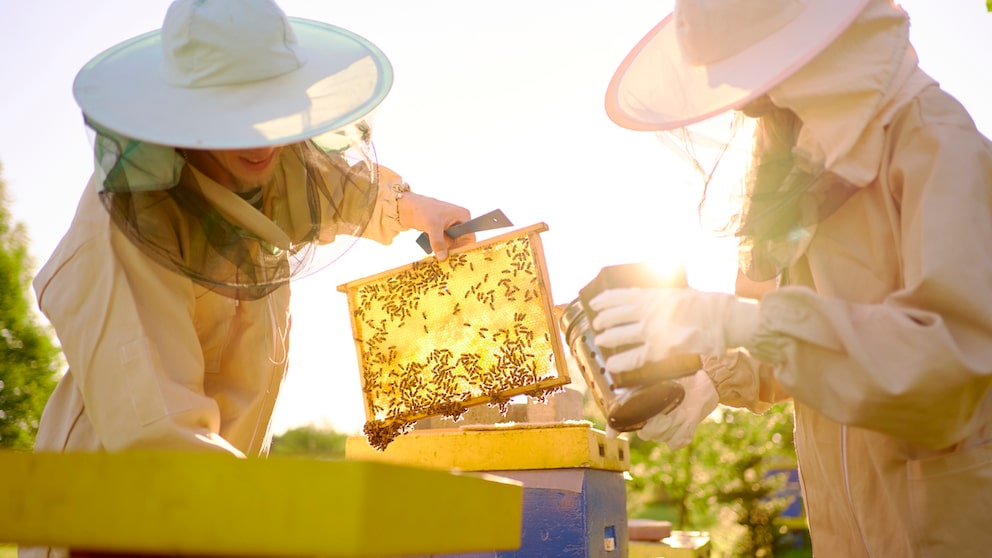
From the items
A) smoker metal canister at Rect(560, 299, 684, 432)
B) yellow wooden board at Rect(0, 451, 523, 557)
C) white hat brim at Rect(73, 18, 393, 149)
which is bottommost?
yellow wooden board at Rect(0, 451, 523, 557)

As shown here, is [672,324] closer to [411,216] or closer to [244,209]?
[244,209]

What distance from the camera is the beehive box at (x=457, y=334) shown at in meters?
3.53

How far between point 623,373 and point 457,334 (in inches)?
58.7

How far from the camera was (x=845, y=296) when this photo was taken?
2.44 meters

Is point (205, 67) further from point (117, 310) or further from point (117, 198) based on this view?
Answer: point (117, 310)

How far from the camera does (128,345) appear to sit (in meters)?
2.29

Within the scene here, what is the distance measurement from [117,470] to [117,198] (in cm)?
115

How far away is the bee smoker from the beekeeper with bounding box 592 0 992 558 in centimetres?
10

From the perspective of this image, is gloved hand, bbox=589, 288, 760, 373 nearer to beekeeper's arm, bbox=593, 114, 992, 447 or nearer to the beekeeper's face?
beekeeper's arm, bbox=593, 114, 992, 447

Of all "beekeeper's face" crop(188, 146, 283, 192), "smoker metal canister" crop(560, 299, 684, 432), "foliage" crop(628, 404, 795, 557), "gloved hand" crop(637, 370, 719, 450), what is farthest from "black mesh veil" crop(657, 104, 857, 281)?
"foliage" crop(628, 404, 795, 557)

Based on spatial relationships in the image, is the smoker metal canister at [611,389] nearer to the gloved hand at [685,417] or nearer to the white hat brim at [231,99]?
the gloved hand at [685,417]

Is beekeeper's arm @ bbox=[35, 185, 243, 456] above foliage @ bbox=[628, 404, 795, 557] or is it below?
above

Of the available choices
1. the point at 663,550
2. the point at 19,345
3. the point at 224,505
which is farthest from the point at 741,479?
the point at 19,345

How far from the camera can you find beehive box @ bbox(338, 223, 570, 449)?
3.53 m
